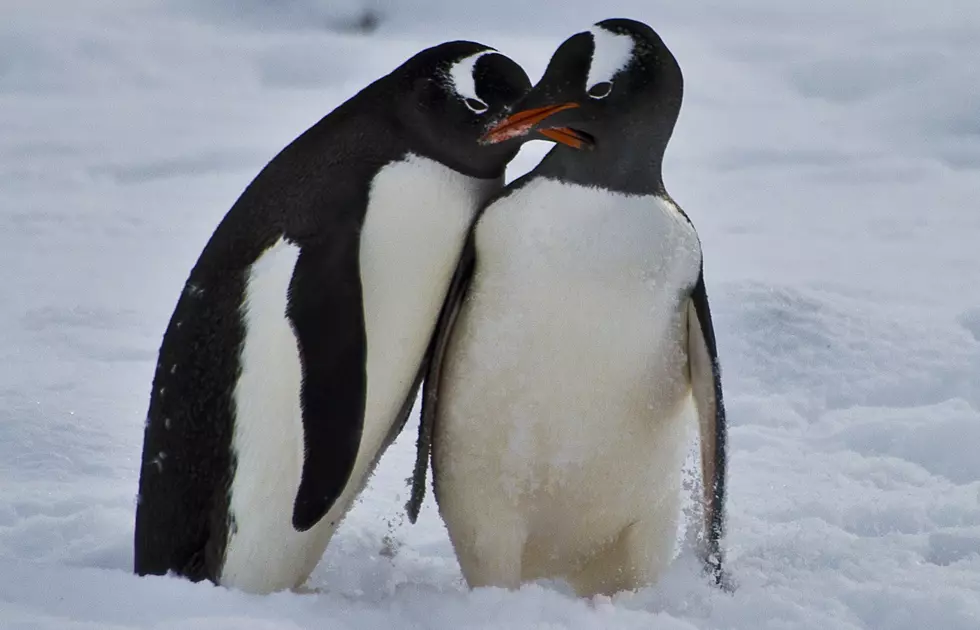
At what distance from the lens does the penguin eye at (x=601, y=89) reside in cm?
244

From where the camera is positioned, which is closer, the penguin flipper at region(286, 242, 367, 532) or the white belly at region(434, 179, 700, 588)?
the penguin flipper at region(286, 242, 367, 532)

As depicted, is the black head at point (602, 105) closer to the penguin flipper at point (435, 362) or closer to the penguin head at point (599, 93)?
the penguin head at point (599, 93)

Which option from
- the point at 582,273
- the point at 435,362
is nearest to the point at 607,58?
the point at 582,273

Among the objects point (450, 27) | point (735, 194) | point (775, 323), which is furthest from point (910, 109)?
point (775, 323)

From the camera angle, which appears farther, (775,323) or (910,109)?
(910,109)

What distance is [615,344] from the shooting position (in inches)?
97.8

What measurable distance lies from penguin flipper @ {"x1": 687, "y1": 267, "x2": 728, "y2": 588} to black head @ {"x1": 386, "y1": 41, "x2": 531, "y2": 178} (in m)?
0.49

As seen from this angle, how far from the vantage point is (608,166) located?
247 cm

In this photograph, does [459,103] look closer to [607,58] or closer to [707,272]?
[607,58]

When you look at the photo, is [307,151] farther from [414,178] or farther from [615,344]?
[615,344]

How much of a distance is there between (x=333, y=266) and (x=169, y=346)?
0.43 metres

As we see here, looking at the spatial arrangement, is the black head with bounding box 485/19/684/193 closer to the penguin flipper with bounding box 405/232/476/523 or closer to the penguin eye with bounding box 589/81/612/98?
the penguin eye with bounding box 589/81/612/98

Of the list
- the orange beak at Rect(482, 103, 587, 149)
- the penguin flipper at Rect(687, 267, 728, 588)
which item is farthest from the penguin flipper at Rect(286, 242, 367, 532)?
the penguin flipper at Rect(687, 267, 728, 588)

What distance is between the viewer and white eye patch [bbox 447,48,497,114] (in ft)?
8.43
